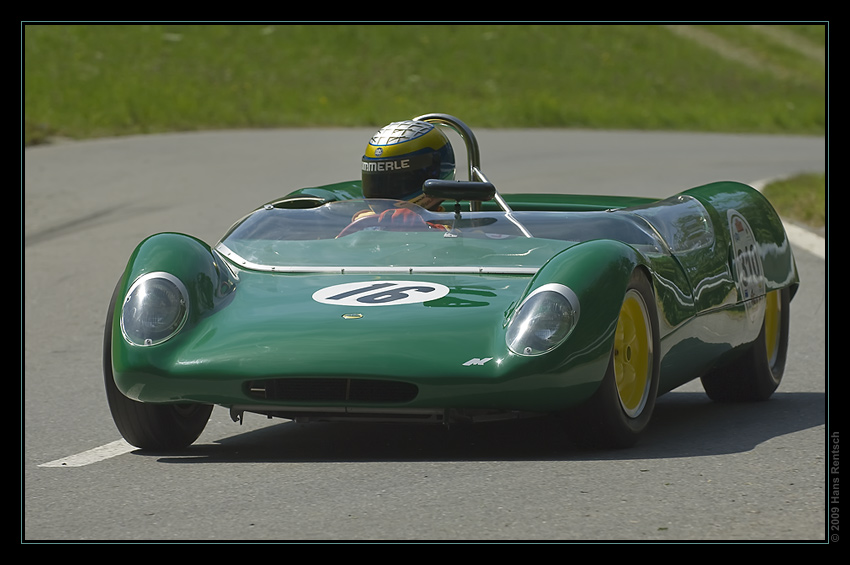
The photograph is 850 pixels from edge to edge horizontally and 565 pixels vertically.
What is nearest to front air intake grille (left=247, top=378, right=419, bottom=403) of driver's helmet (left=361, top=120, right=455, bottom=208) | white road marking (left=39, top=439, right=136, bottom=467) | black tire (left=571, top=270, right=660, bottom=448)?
black tire (left=571, top=270, right=660, bottom=448)

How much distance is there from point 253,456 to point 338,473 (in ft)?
1.87

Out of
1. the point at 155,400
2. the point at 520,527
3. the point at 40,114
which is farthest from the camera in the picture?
the point at 40,114

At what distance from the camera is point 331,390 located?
4984 mm

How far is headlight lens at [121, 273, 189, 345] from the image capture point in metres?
5.20

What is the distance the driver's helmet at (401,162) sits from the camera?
654 cm

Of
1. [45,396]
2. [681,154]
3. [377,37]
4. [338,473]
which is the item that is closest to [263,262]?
[338,473]

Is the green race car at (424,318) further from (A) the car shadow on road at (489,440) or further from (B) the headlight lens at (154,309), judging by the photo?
(A) the car shadow on road at (489,440)

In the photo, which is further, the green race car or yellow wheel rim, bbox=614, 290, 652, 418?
yellow wheel rim, bbox=614, 290, 652, 418

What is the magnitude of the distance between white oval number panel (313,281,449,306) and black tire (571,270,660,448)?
65 centimetres

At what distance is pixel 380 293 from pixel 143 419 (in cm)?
96

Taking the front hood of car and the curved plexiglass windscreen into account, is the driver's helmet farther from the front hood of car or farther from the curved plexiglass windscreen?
the front hood of car

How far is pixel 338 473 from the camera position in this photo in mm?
4809

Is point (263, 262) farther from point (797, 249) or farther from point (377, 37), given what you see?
point (377, 37)

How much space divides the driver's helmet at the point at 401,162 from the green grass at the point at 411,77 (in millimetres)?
15836
